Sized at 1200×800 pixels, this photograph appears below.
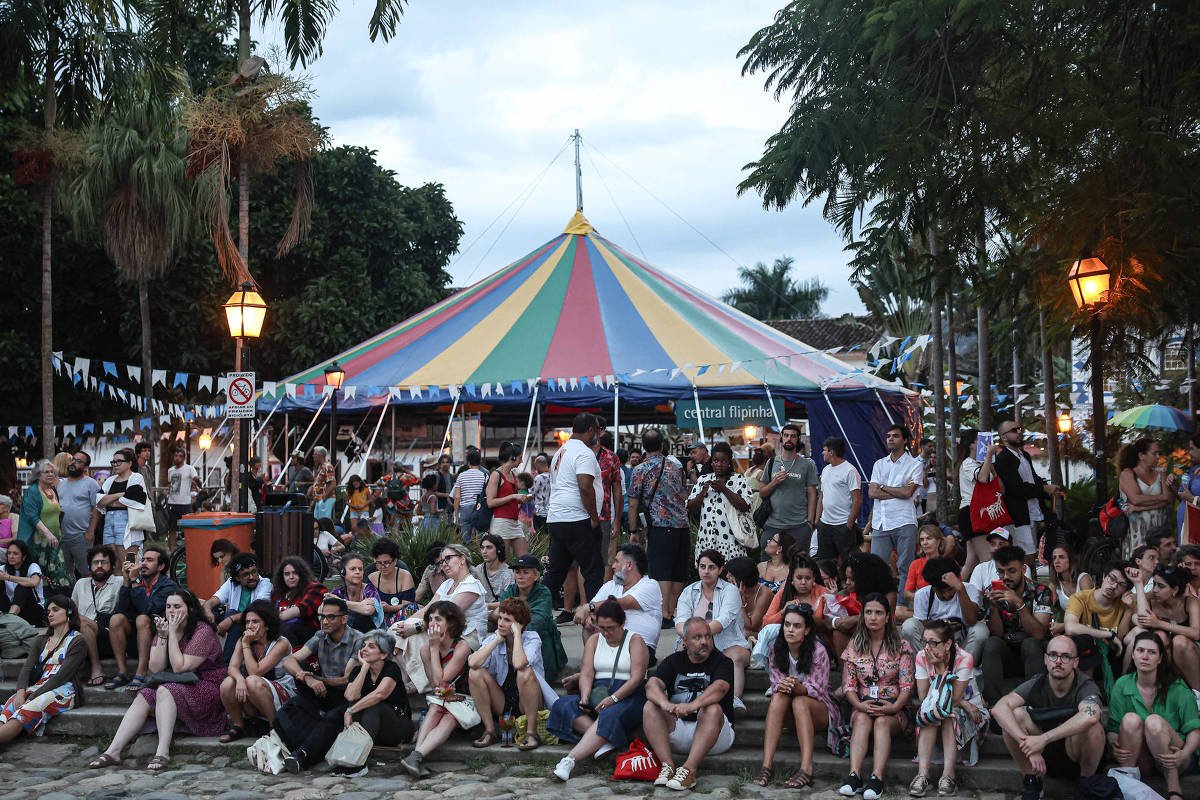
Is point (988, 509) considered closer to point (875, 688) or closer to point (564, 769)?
point (875, 688)

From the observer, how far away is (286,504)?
1027cm

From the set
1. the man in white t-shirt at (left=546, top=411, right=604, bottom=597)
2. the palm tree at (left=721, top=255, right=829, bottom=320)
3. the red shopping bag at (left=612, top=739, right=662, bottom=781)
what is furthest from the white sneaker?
the palm tree at (left=721, top=255, right=829, bottom=320)

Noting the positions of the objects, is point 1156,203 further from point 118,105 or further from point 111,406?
point 111,406

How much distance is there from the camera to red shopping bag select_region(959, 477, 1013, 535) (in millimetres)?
8258

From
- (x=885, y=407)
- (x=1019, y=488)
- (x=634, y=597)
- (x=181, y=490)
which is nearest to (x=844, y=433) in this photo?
(x=885, y=407)

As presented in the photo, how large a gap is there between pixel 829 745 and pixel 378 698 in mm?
2687

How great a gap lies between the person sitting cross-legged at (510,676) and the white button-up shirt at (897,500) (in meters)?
2.82

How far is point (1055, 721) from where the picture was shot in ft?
20.6

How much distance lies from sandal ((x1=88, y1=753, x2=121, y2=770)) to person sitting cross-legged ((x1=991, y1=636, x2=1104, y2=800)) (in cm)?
521

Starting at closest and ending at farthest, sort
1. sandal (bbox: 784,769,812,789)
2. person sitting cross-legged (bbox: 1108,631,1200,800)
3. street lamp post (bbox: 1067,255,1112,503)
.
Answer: person sitting cross-legged (bbox: 1108,631,1200,800) → sandal (bbox: 784,769,812,789) → street lamp post (bbox: 1067,255,1112,503)

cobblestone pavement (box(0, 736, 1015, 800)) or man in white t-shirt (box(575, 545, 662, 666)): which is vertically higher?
man in white t-shirt (box(575, 545, 662, 666))

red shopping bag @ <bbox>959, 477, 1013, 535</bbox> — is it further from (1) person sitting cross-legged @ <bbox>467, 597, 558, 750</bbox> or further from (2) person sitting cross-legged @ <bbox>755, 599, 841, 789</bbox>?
(1) person sitting cross-legged @ <bbox>467, 597, 558, 750</bbox>

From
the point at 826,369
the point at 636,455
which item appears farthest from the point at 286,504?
the point at 826,369

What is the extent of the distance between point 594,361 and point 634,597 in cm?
908
